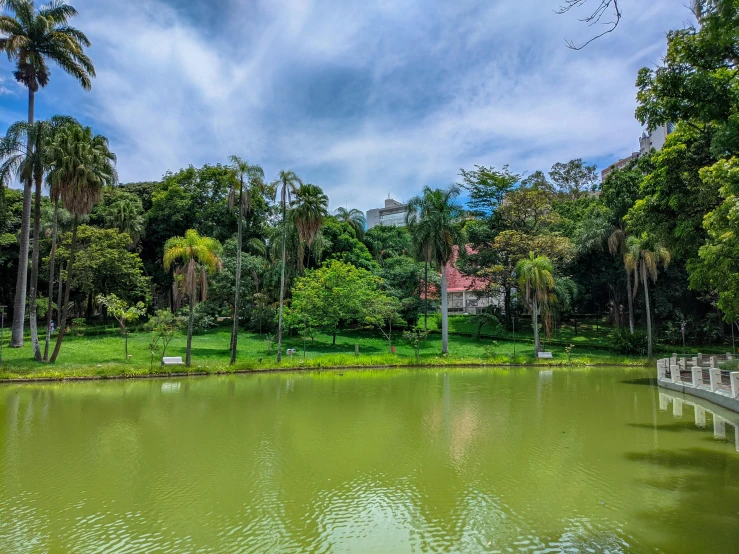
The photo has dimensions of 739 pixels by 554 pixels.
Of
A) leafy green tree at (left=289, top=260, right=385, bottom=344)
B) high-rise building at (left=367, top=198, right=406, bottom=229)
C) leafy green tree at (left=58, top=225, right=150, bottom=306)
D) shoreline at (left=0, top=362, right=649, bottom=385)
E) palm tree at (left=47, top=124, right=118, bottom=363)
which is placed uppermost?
high-rise building at (left=367, top=198, right=406, bottom=229)

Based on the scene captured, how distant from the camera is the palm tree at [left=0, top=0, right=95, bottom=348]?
873 inches

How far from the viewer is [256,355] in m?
28.3

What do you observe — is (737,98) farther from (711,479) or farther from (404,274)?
(404,274)

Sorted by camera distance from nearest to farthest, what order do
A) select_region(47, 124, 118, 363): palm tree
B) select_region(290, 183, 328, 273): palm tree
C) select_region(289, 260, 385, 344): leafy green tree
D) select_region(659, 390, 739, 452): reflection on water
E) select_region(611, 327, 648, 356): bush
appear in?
1. select_region(659, 390, 739, 452): reflection on water
2. select_region(47, 124, 118, 363): palm tree
3. select_region(290, 183, 328, 273): palm tree
4. select_region(289, 260, 385, 344): leafy green tree
5. select_region(611, 327, 648, 356): bush

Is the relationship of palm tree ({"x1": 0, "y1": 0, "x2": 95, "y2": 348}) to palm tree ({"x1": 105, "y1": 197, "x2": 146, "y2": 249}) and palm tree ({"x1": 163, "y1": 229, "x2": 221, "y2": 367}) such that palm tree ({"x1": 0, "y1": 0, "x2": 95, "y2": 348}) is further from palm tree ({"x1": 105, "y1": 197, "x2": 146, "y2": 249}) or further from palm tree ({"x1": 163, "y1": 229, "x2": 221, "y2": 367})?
palm tree ({"x1": 105, "y1": 197, "x2": 146, "y2": 249})

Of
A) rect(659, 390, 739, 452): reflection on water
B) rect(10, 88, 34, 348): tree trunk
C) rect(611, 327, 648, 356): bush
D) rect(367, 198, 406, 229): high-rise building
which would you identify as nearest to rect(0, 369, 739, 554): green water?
rect(659, 390, 739, 452): reflection on water

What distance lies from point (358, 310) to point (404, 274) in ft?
24.5

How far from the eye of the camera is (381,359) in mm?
27312

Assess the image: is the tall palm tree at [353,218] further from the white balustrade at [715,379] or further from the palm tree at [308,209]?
the white balustrade at [715,379]

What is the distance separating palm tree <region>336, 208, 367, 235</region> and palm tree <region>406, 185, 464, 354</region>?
48.1 ft

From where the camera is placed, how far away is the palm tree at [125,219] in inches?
1465

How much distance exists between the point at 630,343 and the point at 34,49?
39.4 meters

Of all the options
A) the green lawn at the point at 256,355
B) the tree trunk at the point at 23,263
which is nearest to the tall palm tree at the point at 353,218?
the green lawn at the point at 256,355

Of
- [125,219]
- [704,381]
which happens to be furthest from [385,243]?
[704,381]
